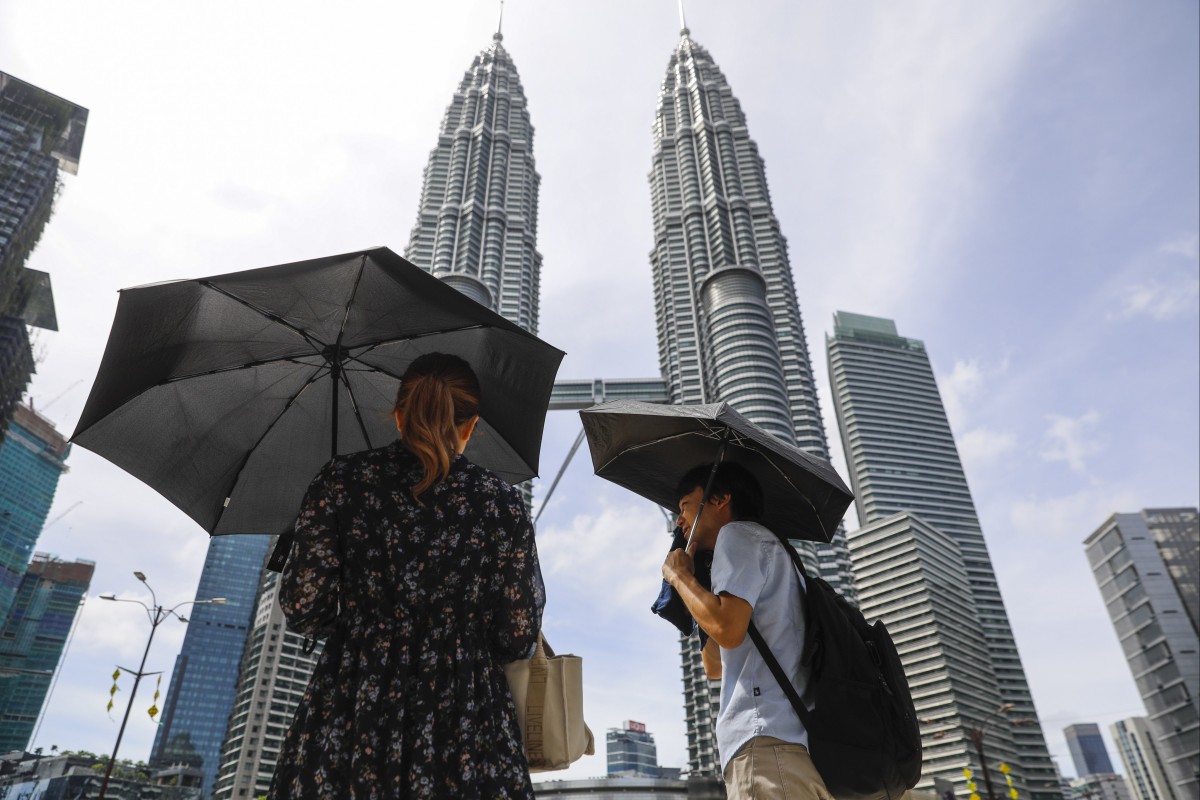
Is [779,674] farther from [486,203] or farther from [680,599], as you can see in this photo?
[486,203]

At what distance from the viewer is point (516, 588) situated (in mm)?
2262

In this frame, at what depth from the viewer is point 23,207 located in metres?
71.7

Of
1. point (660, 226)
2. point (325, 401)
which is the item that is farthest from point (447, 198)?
point (325, 401)

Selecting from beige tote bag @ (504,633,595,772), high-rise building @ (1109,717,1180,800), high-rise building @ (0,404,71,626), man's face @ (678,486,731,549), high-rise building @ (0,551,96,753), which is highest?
high-rise building @ (0,404,71,626)

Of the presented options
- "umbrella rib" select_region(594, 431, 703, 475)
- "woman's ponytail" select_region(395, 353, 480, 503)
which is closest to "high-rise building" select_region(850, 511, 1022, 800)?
"umbrella rib" select_region(594, 431, 703, 475)

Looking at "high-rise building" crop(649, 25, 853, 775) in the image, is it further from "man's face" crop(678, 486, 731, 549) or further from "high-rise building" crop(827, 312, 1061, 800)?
"man's face" crop(678, 486, 731, 549)

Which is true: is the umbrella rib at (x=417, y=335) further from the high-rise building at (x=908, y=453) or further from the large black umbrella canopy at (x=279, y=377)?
the high-rise building at (x=908, y=453)

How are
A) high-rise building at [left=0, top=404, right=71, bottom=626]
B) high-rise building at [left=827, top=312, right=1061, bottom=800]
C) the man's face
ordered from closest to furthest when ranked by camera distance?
the man's face, high-rise building at [left=0, top=404, right=71, bottom=626], high-rise building at [left=827, top=312, right=1061, bottom=800]

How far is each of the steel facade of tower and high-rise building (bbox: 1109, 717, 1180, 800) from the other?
14716 centimetres

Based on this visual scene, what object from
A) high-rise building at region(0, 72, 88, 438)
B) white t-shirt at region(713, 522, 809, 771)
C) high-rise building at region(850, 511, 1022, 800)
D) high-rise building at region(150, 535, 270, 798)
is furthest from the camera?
high-rise building at region(150, 535, 270, 798)

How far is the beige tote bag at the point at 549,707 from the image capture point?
2129 mm

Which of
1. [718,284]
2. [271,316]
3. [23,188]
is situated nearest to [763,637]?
[271,316]

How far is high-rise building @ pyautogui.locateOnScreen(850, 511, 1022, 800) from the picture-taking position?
107 m

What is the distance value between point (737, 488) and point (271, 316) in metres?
2.19
